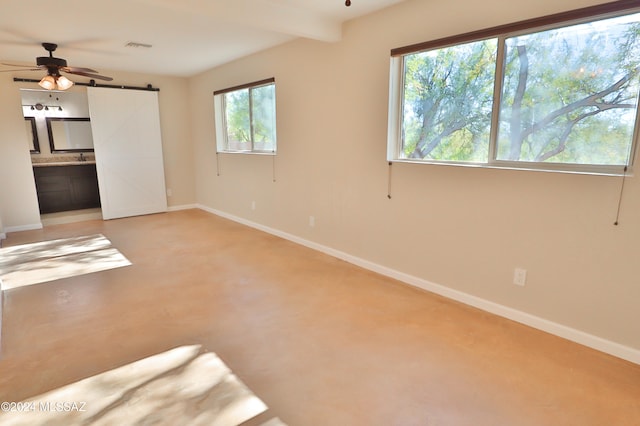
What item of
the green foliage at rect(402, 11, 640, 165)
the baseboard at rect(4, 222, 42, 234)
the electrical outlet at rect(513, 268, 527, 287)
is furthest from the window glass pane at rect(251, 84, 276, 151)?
the baseboard at rect(4, 222, 42, 234)

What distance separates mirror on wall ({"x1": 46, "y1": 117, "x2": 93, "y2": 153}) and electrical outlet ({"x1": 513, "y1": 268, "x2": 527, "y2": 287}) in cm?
759

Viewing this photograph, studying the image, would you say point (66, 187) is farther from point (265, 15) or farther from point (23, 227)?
point (265, 15)

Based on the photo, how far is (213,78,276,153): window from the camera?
4715 mm

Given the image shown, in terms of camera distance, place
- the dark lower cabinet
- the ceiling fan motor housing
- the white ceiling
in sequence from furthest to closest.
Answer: the dark lower cabinet < the ceiling fan motor housing < the white ceiling

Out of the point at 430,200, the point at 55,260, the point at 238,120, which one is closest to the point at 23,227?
the point at 55,260

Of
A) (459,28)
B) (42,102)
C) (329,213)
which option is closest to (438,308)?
(329,213)

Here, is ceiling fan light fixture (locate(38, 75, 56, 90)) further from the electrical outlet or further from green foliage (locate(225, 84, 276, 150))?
the electrical outlet

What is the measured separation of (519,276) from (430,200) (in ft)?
2.92

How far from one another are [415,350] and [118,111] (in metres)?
6.02

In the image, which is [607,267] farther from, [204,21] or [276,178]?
[204,21]

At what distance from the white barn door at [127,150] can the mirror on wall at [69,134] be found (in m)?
1.39

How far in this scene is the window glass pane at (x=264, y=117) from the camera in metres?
4.65

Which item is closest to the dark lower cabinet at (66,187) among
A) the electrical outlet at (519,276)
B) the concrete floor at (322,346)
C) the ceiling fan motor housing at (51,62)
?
the ceiling fan motor housing at (51,62)

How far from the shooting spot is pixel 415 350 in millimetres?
2176
